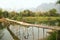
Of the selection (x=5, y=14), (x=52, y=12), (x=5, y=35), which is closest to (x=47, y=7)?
(x=52, y=12)

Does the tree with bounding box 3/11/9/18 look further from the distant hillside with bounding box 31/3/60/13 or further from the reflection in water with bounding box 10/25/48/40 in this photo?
the distant hillside with bounding box 31/3/60/13

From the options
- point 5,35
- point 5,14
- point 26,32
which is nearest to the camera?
point 26,32

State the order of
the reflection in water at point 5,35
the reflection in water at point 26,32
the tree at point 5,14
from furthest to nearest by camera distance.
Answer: the tree at point 5,14, the reflection in water at point 5,35, the reflection in water at point 26,32

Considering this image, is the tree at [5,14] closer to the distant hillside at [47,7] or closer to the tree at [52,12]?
the distant hillside at [47,7]

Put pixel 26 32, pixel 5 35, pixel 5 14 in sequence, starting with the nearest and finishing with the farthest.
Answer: pixel 26 32 → pixel 5 35 → pixel 5 14

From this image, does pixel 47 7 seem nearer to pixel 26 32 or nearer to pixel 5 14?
pixel 26 32

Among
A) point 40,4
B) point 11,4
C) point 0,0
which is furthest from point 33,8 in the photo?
point 0,0

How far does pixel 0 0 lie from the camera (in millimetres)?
4422

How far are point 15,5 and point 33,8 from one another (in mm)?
Answer: 396

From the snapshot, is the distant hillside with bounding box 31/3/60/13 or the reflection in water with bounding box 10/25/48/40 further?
the distant hillside with bounding box 31/3/60/13

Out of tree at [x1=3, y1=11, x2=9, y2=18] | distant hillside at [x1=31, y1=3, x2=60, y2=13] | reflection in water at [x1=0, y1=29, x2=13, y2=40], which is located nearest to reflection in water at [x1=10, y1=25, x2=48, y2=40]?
reflection in water at [x1=0, y1=29, x2=13, y2=40]

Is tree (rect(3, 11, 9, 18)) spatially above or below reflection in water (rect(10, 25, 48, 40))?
above

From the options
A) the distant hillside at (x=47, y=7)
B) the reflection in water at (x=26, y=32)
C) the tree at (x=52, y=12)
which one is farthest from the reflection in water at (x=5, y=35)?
the tree at (x=52, y=12)

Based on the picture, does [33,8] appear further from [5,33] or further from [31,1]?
[5,33]
